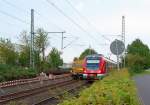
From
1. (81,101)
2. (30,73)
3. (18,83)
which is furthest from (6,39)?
(81,101)

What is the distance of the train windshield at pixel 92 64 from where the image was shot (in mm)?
52594

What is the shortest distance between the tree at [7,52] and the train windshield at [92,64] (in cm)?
2966

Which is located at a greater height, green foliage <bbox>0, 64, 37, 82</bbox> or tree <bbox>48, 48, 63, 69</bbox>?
tree <bbox>48, 48, 63, 69</bbox>

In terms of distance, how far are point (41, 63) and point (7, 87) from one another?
1391 inches

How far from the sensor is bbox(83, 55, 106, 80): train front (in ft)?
171

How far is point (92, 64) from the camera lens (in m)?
53.5

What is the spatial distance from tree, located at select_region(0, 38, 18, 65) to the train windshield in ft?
97.3

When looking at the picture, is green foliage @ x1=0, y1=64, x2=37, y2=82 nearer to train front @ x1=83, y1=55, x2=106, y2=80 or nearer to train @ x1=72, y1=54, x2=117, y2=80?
train @ x1=72, y1=54, x2=117, y2=80

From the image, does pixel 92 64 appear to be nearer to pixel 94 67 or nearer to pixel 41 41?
pixel 94 67

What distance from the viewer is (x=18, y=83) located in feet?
147

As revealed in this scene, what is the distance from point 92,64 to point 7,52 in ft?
106

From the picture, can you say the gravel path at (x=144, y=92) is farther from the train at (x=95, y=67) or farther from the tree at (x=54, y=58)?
the tree at (x=54, y=58)

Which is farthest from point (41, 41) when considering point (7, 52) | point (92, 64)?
point (92, 64)

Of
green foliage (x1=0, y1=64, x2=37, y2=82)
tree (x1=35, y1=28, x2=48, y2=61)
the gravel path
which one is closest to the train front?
the gravel path
